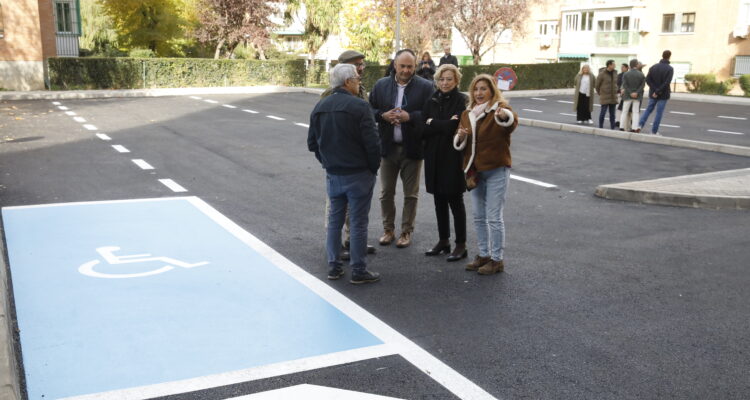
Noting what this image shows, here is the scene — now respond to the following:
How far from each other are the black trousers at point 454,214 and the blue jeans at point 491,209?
350mm

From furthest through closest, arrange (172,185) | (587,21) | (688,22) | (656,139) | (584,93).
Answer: (587,21), (688,22), (584,93), (656,139), (172,185)

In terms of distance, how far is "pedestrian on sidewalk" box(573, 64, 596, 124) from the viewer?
63.1 feet

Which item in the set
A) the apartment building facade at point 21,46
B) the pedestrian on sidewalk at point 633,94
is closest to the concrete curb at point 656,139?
the pedestrian on sidewalk at point 633,94

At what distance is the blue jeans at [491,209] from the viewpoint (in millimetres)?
6277

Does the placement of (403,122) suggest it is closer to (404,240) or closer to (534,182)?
(404,240)

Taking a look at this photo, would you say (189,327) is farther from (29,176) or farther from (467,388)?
(29,176)

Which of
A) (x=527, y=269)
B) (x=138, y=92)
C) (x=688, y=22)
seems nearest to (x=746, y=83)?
(x=688, y=22)

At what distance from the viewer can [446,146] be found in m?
6.71

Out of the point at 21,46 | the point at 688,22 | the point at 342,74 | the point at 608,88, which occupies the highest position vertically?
the point at 688,22

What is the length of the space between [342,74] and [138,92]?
80.8 feet

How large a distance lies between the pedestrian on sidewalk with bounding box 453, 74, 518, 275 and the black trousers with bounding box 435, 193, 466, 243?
0.36 meters

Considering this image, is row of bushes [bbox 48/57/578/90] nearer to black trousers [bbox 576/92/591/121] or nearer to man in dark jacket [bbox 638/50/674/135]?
black trousers [bbox 576/92/591/121]

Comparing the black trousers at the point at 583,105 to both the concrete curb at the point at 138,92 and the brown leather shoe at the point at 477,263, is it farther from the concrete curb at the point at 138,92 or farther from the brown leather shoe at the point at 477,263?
the brown leather shoe at the point at 477,263

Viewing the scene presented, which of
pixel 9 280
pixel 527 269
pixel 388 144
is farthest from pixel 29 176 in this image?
pixel 527 269
